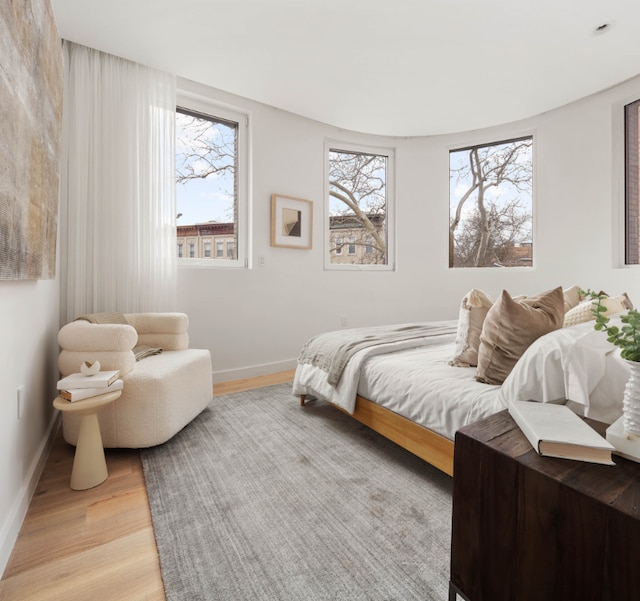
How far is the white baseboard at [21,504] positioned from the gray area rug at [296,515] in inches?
17.7

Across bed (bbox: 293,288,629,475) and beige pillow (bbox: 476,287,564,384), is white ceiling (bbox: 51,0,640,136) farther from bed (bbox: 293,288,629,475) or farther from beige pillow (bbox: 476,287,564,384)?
bed (bbox: 293,288,629,475)

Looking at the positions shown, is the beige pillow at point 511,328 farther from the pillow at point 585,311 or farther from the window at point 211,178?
the window at point 211,178

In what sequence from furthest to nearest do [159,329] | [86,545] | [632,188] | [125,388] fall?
[632,188]
[159,329]
[125,388]
[86,545]

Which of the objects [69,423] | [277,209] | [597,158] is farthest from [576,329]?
[597,158]

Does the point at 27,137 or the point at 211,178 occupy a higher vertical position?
the point at 211,178

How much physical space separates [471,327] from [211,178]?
2.74 meters

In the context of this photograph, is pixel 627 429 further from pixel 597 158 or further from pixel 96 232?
pixel 597 158

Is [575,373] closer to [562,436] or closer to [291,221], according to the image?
[562,436]

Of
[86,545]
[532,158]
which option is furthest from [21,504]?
[532,158]

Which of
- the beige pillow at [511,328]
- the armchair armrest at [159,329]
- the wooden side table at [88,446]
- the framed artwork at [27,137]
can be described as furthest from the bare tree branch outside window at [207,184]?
the beige pillow at [511,328]

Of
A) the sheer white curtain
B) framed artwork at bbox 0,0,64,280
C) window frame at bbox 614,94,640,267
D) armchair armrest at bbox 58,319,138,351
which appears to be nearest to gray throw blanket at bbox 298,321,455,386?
armchair armrest at bbox 58,319,138,351

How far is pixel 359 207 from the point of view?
4.21 m

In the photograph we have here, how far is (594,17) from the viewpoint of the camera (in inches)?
87.8

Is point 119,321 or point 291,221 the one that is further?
point 291,221
